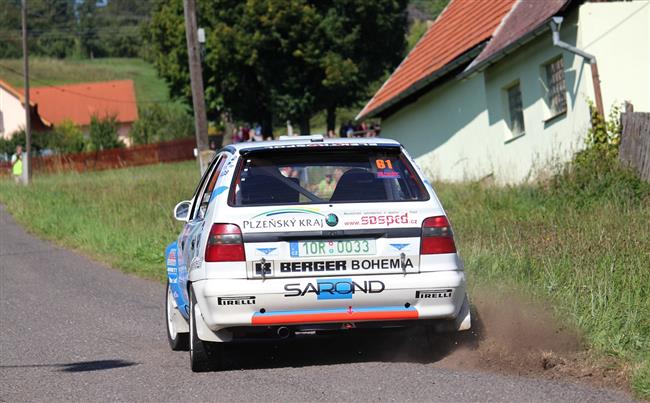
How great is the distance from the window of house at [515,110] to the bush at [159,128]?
176 ft

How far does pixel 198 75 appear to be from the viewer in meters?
22.9

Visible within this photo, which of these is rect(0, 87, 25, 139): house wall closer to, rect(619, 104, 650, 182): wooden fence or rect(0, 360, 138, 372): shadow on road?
rect(619, 104, 650, 182): wooden fence

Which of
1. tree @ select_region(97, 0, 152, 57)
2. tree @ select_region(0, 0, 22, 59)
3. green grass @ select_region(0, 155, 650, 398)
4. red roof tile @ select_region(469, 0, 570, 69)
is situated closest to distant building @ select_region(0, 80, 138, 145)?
tree @ select_region(0, 0, 22, 59)

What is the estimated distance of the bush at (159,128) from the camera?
78.5m

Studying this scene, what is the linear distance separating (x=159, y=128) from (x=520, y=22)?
58.5m

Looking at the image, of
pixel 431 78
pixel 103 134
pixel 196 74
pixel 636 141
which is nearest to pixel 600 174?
pixel 636 141

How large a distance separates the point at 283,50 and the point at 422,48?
20.7 metres

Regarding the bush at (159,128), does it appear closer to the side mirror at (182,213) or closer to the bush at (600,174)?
the bush at (600,174)

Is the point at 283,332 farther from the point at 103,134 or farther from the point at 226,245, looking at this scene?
the point at 103,134

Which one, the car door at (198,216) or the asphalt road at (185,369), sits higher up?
the car door at (198,216)

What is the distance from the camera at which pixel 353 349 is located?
8938 millimetres

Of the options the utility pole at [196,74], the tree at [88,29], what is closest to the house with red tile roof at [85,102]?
the tree at [88,29]

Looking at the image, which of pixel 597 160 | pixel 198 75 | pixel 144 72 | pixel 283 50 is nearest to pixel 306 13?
pixel 283 50

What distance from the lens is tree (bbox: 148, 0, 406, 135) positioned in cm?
5216
